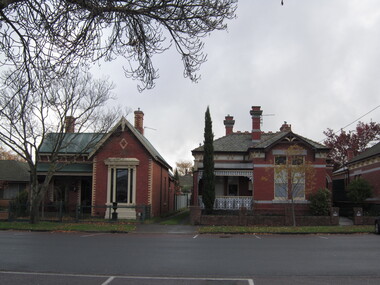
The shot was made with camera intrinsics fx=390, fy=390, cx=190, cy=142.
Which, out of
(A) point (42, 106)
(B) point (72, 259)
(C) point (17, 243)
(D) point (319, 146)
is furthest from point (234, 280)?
(D) point (319, 146)

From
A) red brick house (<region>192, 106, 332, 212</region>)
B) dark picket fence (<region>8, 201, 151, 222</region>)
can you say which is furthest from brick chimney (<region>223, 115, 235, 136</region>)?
dark picket fence (<region>8, 201, 151, 222</region>)

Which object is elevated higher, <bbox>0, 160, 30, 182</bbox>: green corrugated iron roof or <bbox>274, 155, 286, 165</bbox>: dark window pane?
<bbox>274, 155, 286, 165</bbox>: dark window pane

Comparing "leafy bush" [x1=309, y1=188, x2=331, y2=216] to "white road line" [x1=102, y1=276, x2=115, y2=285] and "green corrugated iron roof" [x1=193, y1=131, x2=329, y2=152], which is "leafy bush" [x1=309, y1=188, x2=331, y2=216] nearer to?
"green corrugated iron roof" [x1=193, y1=131, x2=329, y2=152]

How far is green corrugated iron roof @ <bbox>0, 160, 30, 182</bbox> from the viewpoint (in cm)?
3494

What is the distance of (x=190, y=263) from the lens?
10289 millimetres

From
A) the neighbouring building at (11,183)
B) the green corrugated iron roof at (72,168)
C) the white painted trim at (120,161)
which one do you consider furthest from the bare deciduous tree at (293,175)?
the neighbouring building at (11,183)

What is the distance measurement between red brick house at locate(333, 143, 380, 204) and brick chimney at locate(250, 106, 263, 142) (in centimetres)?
859

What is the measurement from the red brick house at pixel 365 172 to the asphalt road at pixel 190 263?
17.1 meters

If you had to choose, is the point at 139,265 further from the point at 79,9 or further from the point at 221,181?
the point at 221,181

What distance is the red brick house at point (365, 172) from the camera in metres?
29.4

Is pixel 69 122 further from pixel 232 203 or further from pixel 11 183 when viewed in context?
pixel 11 183

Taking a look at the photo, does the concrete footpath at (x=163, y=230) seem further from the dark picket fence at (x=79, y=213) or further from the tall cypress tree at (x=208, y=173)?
the tall cypress tree at (x=208, y=173)

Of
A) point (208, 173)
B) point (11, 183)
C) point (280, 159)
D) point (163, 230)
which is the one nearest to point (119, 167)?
point (208, 173)

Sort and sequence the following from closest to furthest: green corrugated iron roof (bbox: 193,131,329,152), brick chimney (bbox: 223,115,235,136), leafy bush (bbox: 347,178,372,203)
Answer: leafy bush (bbox: 347,178,372,203) → green corrugated iron roof (bbox: 193,131,329,152) → brick chimney (bbox: 223,115,235,136)
